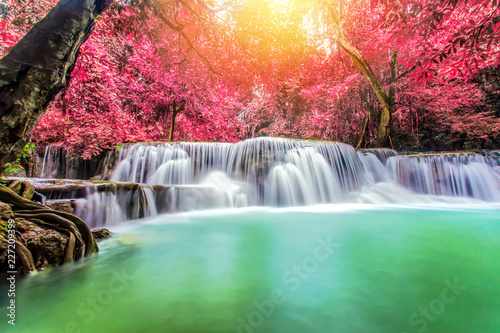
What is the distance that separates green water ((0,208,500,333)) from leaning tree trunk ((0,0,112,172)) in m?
1.17

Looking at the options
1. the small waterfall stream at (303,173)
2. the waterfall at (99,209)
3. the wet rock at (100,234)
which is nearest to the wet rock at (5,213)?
the wet rock at (100,234)

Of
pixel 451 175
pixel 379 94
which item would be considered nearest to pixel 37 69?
pixel 451 175

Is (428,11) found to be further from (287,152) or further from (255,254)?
(287,152)

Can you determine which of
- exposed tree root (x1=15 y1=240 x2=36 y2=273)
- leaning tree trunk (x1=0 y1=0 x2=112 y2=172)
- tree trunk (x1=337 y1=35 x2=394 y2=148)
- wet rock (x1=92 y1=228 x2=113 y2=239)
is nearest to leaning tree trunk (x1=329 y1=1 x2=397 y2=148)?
tree trunk (x1=337 y1=35 x2=394 y2=148)

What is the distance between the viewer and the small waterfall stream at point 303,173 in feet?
23.5

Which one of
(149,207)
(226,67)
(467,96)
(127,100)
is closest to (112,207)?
(149,207)

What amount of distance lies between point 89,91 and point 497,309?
613cm

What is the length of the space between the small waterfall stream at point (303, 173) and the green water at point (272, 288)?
4.16 metres

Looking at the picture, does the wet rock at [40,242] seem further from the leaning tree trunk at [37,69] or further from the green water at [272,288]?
the leaning tree trunk at [37,69]

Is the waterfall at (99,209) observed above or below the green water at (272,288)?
above

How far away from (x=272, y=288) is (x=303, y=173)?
249 inches

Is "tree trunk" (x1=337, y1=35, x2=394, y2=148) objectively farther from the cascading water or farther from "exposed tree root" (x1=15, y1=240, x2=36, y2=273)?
"exposed tree root" (x1=15, y1=240, x2=36, y2=273)

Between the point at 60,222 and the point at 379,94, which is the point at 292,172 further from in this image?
the point at 60,222

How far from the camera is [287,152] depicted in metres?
7.84
